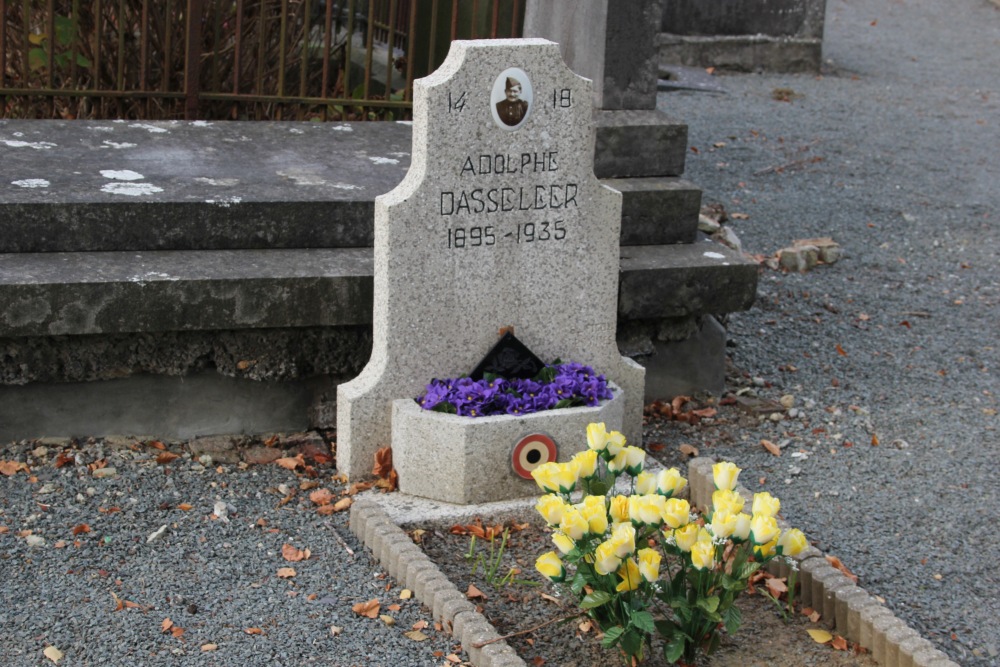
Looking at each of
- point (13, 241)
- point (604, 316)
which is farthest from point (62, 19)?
point (604, 316)

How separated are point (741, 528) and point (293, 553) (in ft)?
5.12

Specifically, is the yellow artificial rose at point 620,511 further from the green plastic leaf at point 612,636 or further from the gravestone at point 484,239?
the gravestone at point 484,239

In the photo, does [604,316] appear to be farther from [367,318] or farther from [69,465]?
[69,465]

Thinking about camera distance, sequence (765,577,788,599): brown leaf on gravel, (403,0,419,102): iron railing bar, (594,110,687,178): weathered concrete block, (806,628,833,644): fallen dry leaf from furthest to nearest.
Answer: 1. (403,0,419,102): iron railing bar
2. (594,110,687,178): weathered concrete block
3. (765,577,788,599): brown leaf on gravel
4. (806,628,833,644): fallen dry leaf

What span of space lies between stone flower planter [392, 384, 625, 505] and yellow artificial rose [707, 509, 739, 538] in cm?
116

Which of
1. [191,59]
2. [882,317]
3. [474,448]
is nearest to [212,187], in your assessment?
[191,59]

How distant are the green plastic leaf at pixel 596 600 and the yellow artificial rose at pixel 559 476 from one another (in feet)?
0.97

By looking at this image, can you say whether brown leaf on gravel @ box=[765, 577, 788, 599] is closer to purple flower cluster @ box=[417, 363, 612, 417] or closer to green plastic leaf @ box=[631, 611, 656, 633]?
green plastic leaf @ box=[631, 611, 656, 633]

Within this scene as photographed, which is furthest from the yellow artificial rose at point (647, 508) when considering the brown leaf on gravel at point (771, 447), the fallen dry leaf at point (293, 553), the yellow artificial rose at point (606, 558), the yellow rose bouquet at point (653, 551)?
the brown leaf on gravel at point (771, 447)

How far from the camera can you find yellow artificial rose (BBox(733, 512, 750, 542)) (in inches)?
128

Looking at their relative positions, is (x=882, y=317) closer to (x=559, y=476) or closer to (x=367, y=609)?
(x=559, y=476)

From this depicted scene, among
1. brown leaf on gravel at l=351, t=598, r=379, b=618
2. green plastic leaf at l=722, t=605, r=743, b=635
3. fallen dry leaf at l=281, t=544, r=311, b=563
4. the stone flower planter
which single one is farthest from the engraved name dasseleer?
green plastic leaf at l=722, t=605, r=743, b=635

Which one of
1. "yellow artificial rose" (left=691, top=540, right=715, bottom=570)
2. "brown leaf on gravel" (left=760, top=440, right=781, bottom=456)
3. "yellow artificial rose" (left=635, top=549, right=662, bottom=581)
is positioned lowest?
"brown leaf on gravel" (left=760, top=440, right=781, bottom=456)

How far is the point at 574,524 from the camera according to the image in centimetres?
326
